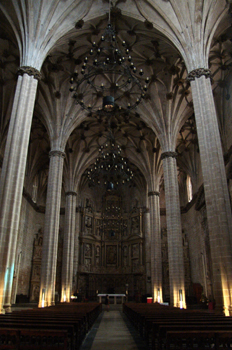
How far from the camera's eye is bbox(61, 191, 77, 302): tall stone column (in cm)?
2205

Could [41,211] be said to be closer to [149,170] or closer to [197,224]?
[149,170]

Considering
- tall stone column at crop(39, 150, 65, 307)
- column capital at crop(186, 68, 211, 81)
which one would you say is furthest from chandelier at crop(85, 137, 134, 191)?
column capital at crop(186, 68, 211, 81)

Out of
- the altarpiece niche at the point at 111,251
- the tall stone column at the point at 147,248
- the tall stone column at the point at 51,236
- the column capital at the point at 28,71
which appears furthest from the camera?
the altarpiece niche at the point at 111,251

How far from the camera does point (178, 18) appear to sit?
13773mm

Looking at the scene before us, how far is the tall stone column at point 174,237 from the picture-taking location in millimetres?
15484

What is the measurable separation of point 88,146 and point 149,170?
6124 millimetres

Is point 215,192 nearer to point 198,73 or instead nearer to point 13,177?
point 198,73

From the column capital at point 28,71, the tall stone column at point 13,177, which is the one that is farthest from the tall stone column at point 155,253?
the column capital at point 28,71

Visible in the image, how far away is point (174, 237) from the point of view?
16734 mm

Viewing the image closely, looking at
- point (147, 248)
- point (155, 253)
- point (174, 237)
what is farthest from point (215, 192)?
point (147, 248)

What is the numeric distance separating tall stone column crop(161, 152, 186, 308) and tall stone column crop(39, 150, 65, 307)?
22.1 feet

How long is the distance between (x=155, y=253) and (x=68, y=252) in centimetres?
729

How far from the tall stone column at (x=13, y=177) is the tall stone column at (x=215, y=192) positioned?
23.3 feet

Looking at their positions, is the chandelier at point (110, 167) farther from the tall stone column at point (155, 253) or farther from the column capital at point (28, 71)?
the column capital at point (28, 71)
